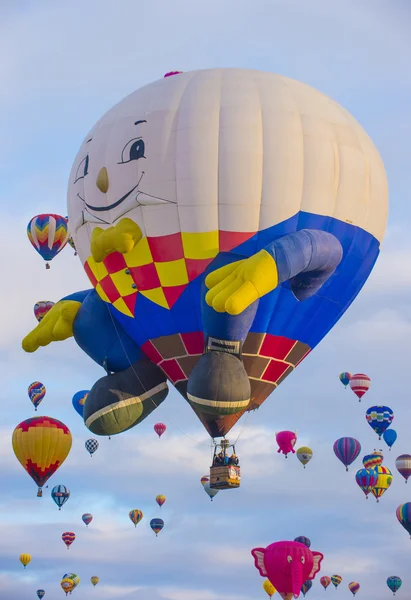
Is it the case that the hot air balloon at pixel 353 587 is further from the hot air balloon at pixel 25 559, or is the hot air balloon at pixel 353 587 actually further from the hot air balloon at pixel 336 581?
the hot air balloon at pixel 25 559

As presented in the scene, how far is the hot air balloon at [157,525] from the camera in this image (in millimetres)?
33969

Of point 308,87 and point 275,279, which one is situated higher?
point 308,87

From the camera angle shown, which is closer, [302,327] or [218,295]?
[218,295]

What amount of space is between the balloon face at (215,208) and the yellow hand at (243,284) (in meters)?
0.41

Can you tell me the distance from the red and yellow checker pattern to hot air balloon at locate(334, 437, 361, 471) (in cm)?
1570

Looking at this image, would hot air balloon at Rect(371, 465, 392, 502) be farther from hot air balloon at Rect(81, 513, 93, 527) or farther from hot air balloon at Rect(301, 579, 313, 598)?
hot air balloon at Rect(81, 513, 93, 527)

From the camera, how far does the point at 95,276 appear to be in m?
17.6

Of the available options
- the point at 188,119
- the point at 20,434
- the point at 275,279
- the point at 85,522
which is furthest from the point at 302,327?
the point at 85,522

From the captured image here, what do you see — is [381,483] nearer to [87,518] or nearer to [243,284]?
[87,518]

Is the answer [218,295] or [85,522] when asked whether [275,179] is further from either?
[85,522]

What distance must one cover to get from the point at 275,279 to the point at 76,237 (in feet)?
10.8

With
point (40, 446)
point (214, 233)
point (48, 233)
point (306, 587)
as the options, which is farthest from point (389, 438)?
point (214, 233)

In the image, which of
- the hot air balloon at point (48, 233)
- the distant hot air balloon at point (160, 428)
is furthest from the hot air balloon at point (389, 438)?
the hot air balloon at point (48, 233)

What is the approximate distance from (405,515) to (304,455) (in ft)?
9.10
